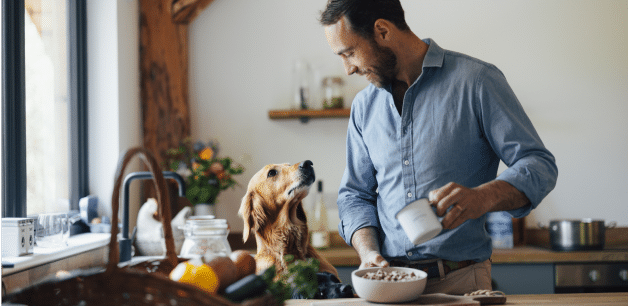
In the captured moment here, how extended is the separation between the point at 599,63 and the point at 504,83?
198cm

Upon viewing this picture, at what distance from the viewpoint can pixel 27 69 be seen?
1764 mm

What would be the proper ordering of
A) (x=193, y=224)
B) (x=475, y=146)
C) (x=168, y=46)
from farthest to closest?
(x=168, y=46), (x=475, y=146), (x=193, y=224)

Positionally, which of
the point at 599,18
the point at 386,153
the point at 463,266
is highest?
the point at 599,18

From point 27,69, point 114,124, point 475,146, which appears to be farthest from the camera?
point 114,124

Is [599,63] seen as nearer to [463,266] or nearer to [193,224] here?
[463,266]

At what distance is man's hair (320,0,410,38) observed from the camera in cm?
120

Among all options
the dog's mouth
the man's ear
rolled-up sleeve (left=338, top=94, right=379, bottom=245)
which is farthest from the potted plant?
the man's ear

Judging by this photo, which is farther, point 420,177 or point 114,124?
point 114,124

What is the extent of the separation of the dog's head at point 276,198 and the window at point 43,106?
2.76 feet

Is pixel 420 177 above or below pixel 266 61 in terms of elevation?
below

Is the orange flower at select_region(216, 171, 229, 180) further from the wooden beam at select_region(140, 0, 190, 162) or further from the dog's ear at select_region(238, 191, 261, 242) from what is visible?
the dog's ear at select_region(238, 191, 261, 242)

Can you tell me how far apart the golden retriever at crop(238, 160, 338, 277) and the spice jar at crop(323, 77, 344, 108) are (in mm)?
991

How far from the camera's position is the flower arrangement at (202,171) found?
238 centimetres

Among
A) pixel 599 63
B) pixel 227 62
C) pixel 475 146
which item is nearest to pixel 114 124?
pixel 227 62
